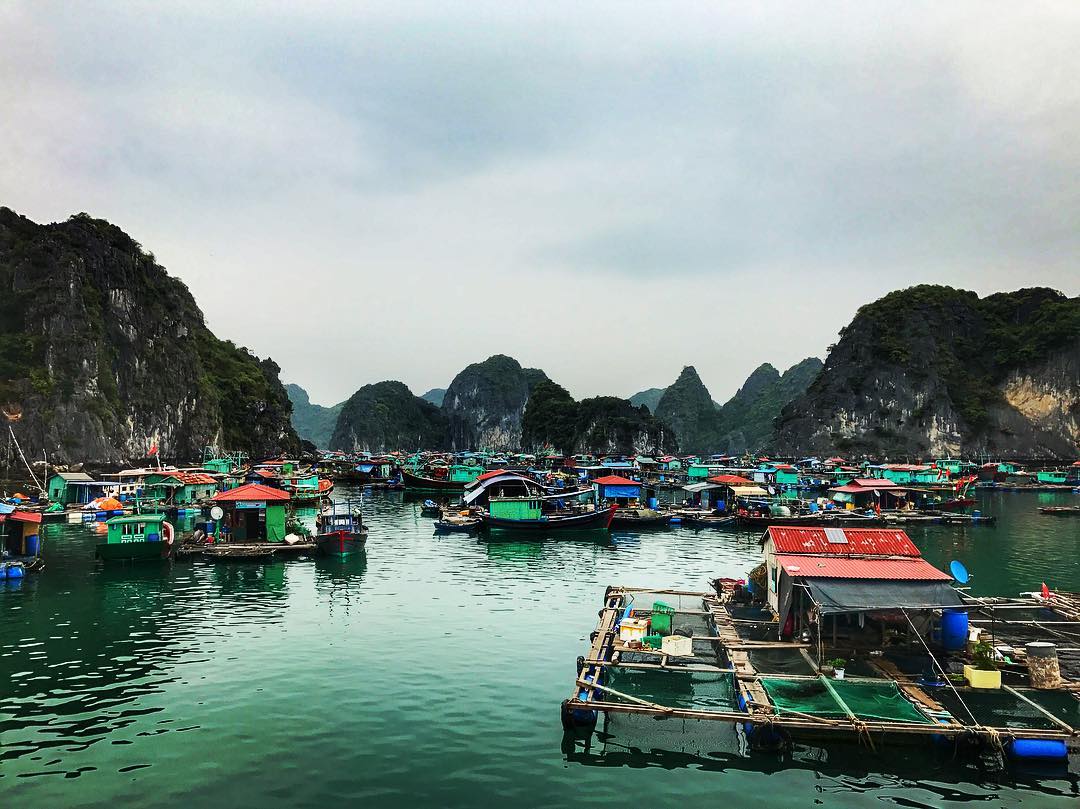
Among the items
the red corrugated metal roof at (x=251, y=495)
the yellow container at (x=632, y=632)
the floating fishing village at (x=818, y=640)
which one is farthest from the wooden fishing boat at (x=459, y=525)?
the yellow container at (x=632, y=632)

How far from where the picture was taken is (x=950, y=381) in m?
173

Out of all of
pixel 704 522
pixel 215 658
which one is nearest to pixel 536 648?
pixel 215 658

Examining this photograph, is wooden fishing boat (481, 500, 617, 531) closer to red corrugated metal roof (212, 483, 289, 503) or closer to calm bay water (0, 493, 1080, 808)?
red corrugated metal roof (212, 483, 289, 503)

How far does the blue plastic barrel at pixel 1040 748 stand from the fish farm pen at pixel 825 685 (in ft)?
0.07

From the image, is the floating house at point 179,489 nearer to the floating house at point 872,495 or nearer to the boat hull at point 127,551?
the boat hull at point 127,551

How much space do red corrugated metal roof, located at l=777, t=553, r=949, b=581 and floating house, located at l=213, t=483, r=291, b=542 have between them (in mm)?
30522

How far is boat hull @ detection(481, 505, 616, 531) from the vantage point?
177 feet

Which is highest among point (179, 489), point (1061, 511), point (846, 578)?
point (179, 489)

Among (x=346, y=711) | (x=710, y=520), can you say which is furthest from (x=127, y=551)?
(x=710, y=520)

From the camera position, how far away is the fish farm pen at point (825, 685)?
15.5m

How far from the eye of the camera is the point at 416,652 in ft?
77.9

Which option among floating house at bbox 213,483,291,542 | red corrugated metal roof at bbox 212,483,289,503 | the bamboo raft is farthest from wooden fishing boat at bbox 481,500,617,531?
red corrugated metal roof at bbox 212,483,289,503

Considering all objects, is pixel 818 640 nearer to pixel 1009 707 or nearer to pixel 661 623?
pixel 1009 707

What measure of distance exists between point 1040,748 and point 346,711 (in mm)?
15835
